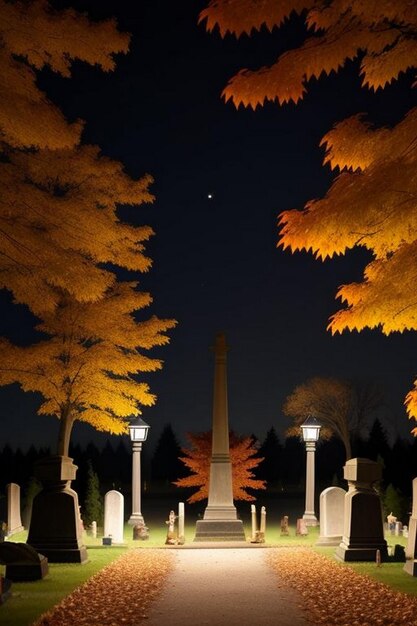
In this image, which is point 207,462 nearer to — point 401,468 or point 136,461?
point 136,461

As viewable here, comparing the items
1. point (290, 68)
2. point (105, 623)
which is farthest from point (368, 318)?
point (105, 623)

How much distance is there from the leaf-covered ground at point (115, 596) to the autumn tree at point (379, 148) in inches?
187

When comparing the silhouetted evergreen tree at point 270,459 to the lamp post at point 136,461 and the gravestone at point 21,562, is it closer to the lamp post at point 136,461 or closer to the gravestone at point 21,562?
the lamp post at point 136,461

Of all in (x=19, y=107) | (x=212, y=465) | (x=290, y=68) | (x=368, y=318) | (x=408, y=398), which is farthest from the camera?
(x=212, y=465)

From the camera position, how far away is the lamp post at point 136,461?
26031 mm

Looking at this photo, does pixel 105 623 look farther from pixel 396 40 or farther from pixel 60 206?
pixel 60 206

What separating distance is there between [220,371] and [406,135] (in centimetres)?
1536

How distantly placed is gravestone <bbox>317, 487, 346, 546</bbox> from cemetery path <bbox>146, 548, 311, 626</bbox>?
12.8 ft

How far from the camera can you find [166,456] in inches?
4304

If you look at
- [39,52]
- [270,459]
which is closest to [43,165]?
[39,52]

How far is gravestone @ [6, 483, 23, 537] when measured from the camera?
25.6 meters

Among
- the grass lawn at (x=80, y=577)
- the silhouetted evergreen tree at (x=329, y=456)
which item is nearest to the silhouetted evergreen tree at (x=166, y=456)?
the silhouetted evergreen tree at (x=329, y=456)

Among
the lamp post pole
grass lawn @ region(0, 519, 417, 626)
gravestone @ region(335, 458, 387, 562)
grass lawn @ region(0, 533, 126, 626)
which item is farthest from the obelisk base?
gravestone @ region(335, 458, 387, 562)

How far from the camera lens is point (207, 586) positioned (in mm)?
12836
